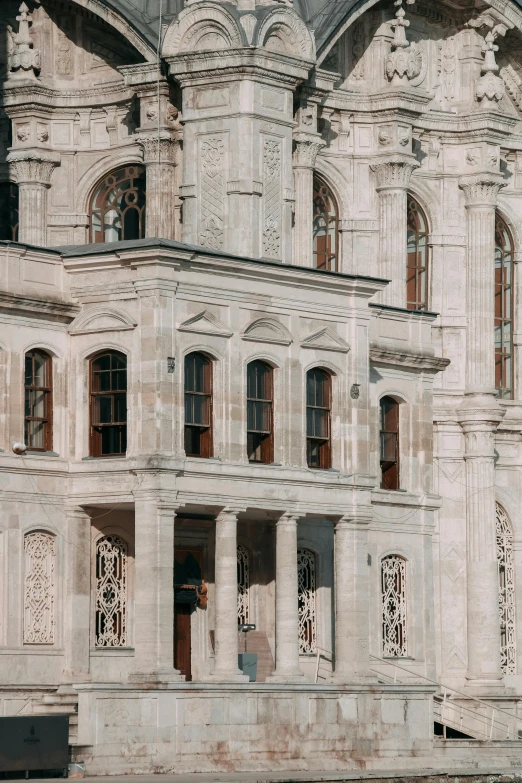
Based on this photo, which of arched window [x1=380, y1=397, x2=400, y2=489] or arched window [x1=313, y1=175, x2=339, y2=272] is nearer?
arched window [x1=380, y1=397, x2=400, y2=489]

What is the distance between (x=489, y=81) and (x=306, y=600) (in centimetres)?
1704

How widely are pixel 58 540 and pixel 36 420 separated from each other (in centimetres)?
270

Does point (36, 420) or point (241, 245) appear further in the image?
point (241, 245)

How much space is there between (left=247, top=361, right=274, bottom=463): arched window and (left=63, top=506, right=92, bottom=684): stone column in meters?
4.35

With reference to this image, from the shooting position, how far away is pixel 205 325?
2379 inches

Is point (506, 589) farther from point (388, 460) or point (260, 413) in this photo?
point (260, 413)

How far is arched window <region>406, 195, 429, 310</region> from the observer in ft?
245

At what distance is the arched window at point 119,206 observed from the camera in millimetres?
71812

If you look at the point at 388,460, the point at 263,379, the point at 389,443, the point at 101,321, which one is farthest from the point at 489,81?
the point at 101,321

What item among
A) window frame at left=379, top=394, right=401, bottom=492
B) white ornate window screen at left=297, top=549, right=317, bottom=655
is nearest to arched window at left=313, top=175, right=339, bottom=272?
window frame at left=379, top=394, right=401, bottom=492

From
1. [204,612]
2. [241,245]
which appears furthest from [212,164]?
[204,612]

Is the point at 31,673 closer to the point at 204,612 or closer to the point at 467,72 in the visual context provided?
the point at 204,612

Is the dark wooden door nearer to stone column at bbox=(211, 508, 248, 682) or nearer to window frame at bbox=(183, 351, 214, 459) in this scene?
stone column at bbox=(211, 508, 248, 682)

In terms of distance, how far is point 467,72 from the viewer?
75.6 metres
